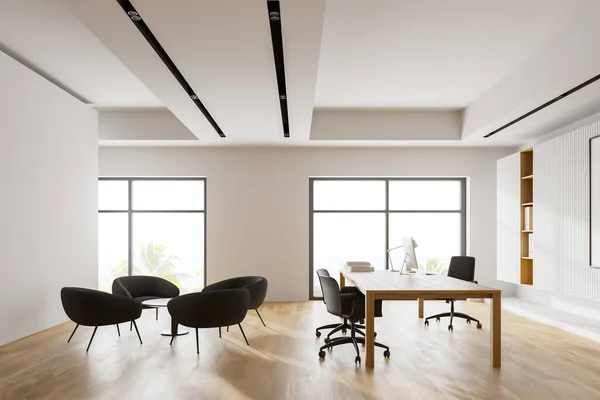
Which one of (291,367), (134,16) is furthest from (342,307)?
(134,16)

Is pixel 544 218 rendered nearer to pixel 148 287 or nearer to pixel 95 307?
pixel 148 287

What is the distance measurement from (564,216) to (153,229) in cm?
693

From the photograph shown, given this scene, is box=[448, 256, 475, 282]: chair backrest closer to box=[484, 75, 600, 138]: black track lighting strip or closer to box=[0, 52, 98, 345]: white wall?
box=[484, 75, 600, 138]: black track lighting strip

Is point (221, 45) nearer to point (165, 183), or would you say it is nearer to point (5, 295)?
point (5, 295)

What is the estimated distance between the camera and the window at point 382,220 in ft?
33.5

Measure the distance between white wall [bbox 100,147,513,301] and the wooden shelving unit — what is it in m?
1.54

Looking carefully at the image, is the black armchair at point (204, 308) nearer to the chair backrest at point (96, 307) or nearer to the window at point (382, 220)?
the chair backrest at point (96, 307)

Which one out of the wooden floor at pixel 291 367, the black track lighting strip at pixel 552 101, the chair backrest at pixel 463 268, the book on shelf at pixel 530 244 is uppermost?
the black track lighting strip at pixel 552 101

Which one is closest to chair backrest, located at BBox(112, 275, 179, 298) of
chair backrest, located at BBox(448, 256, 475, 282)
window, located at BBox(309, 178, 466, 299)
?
window, located at BBox(309, 178, 466, 299)

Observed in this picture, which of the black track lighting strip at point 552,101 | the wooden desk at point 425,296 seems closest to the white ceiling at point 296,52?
the black track lighting strip at point 552,101

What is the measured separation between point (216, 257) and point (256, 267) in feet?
2.48

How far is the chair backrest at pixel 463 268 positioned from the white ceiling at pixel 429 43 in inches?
96.0

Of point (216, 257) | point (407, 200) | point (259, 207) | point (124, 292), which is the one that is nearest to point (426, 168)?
point (407, 200)

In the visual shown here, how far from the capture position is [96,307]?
5648mm
